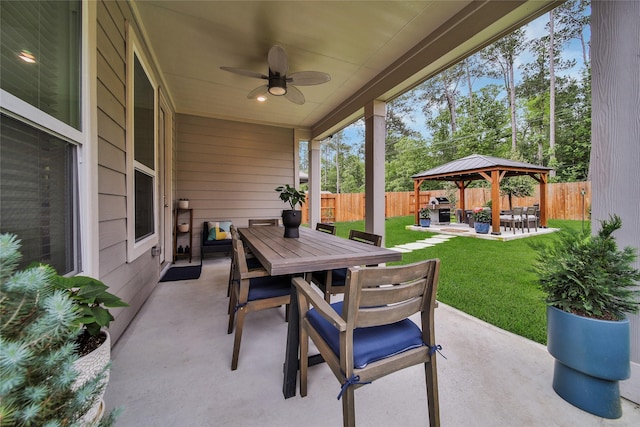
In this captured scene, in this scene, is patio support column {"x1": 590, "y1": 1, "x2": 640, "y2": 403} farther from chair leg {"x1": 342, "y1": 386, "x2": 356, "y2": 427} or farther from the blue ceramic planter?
chair leg {"x1": 342, "y1": 386, "x2": 356, "y2": 427}

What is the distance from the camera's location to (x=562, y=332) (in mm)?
1362

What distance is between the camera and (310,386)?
1492 mm

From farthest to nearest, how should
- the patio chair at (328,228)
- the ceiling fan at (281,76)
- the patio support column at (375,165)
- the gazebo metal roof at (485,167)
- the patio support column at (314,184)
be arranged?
the gazebo metal roof at (485,167)
the patio support column at (314,184)
the patio support column at (375,165)
the patio chair at (328,228)
the ceiling fan at (281,76)

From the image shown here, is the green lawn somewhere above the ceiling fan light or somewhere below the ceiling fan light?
below

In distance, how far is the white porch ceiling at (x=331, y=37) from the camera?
2.15 m

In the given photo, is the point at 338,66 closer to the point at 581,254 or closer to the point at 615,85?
the point at 615,85

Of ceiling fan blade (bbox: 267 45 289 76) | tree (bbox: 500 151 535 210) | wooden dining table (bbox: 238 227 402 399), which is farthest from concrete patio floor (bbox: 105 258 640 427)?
tree (bbox: 500 151 535 210)

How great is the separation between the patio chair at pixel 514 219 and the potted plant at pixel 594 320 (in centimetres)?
700

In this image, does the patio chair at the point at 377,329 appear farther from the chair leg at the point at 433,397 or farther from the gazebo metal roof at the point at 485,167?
the gazebo metal roof at the point at 485,167

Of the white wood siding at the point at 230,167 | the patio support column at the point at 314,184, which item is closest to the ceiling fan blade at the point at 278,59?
the white wood siding at the point at 230,167

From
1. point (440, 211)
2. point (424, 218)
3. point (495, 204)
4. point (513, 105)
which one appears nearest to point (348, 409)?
point (495, 204)

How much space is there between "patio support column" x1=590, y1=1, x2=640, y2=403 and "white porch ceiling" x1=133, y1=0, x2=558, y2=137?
629 mm

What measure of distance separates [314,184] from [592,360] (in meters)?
4.83

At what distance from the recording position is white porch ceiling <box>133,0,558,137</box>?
2.15 metres
